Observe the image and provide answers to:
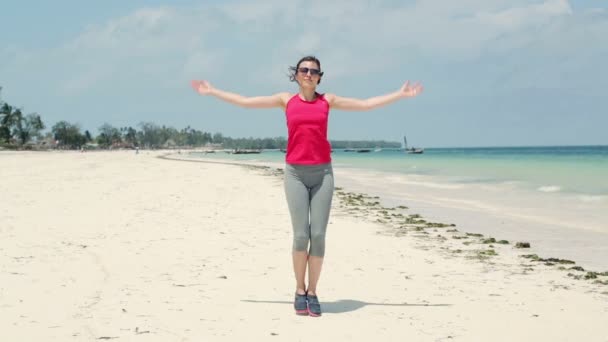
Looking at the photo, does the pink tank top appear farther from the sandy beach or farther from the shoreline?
the shoreline

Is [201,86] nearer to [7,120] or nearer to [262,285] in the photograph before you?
[262,285]

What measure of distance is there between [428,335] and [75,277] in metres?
4.08

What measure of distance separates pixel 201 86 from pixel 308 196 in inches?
60.9

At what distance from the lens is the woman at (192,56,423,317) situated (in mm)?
5344

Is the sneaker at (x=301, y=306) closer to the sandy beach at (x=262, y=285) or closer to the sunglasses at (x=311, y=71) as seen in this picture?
the sandy beach at (x=262, y=285)

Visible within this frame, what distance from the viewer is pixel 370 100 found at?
569cm

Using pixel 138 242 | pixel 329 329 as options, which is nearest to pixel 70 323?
pixel 329 329

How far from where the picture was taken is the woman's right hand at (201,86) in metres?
5.79

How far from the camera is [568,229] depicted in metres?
12.6

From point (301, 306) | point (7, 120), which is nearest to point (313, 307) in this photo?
point (301, 306)

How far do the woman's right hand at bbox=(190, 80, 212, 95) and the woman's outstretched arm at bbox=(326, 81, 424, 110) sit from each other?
120cm

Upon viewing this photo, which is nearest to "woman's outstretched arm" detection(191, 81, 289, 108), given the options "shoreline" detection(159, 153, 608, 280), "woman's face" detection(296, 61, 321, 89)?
"woman's face" detection(296, 61, 321, 89)

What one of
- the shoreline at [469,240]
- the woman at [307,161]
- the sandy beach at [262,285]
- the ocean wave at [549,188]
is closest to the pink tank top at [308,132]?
the woman at [307,161]

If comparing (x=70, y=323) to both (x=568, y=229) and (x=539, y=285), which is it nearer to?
(x=539, y=285)
